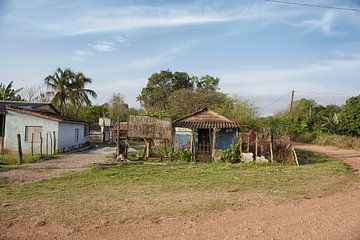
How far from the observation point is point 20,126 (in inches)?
941

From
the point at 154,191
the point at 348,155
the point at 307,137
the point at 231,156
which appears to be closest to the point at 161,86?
the point at 307,137

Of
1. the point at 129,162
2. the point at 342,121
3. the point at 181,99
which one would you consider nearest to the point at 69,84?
the point at 181,99

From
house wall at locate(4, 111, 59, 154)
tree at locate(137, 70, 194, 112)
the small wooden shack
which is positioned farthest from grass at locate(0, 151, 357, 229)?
tree at locate(137, 70, 194, 112)

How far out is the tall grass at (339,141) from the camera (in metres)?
29.7

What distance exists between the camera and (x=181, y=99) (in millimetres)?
42438

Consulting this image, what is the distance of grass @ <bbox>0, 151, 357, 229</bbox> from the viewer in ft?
23.8

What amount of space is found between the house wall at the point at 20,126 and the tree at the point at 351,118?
84.9 ft

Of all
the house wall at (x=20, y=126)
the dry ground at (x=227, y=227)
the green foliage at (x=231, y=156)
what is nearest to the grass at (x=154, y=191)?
the dry ground at (x=227, y=227)

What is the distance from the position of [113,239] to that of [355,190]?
27.0 feet

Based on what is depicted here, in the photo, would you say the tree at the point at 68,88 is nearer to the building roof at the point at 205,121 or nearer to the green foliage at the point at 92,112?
the green foliage at the point at 92,112

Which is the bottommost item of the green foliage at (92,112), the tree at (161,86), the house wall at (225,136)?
the house wall at (225,136)

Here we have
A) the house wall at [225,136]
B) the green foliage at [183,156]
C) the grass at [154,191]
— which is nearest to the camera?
the grass at [154,191]

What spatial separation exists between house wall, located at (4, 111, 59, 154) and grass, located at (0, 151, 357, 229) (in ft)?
35.8

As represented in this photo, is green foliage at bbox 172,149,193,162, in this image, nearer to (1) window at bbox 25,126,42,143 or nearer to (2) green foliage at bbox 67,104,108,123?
(1) window at bbox 25,126,42,143
